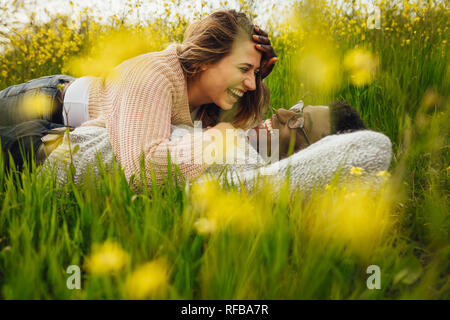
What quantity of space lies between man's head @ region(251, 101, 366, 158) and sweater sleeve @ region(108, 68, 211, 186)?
465mm

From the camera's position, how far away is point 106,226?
1100 millimetres

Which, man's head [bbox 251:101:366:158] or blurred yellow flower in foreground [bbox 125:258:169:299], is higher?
man's head [bbox 251:101:366:158]

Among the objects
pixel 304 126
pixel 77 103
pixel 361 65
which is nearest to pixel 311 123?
pixel 304 126

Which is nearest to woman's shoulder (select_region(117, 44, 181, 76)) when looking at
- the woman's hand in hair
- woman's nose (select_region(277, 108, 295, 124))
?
the woman's hand in hair

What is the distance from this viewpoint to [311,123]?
5.85ft

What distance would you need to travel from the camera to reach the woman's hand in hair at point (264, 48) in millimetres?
1957

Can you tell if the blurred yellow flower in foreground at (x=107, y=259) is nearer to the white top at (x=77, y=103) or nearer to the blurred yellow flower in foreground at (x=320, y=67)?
the white top at (x=77, y=103)

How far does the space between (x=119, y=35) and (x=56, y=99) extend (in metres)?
2.14

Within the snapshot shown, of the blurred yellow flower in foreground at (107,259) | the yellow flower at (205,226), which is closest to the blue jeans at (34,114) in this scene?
the blurred yellow flower in foreground at (107,259)

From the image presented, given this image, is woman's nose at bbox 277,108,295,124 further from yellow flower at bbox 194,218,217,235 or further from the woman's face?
yellow flower at bbox 194,218,217,235

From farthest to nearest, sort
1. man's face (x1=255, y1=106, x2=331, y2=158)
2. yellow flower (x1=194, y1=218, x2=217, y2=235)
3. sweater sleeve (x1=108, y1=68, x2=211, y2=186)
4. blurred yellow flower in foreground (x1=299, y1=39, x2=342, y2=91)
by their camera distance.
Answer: blurred yellow flower in foreground (x1=299, y1=39, x2=342, y2=91), man's face (x1=255, y1=106, x2=331, y2=158), sweater sleeve (x1=108, y1=68, x2=211, y2=186), yellow flower (x1=194, y1=218, x2=217, y2=235)

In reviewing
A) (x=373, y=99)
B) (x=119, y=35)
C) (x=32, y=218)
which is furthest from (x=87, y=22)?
(x=32, y=218)

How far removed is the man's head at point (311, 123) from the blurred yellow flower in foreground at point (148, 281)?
40.2 inches

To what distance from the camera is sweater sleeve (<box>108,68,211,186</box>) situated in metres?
1.48
